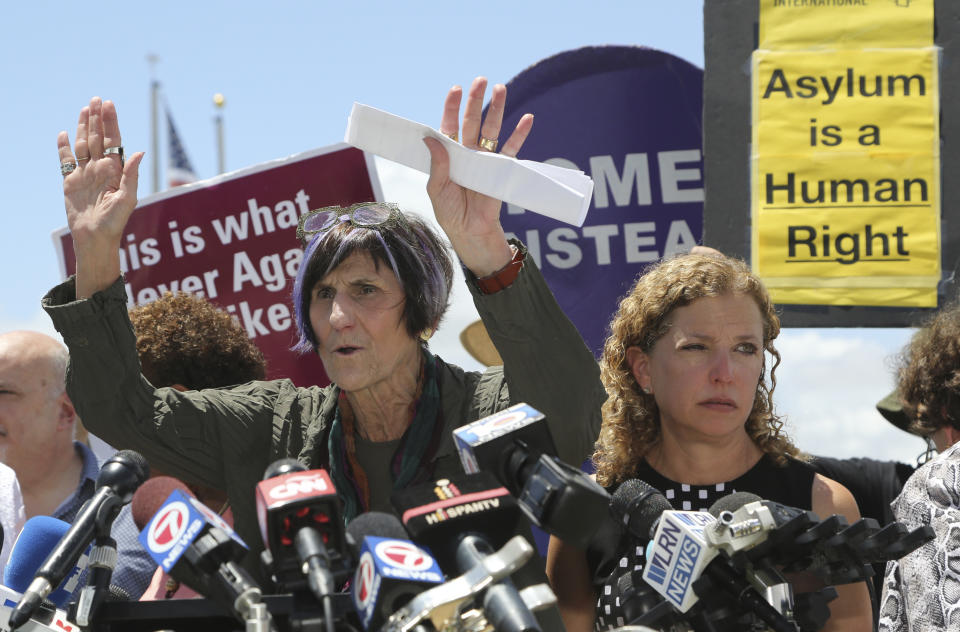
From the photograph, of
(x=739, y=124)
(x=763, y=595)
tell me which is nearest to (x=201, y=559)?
(x=763, y=595)

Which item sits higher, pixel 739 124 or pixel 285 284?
pixel 739 124

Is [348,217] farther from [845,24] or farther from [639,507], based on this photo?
[845,24]

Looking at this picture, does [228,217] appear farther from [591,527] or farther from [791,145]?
[591,527]

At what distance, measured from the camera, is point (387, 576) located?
159 cm

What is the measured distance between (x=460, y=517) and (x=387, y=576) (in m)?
0.15

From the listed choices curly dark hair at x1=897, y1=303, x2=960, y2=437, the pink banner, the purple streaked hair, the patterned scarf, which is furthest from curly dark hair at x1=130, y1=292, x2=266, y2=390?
curly dark hair at x1=897, y1=303, x2=960, y2=437

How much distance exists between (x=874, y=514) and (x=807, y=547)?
221 centimetres

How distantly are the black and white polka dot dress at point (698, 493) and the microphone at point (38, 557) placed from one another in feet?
3.92

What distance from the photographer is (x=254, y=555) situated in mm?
2678

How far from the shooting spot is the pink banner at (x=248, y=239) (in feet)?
16.9

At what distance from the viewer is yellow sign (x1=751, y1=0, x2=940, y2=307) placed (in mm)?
4508

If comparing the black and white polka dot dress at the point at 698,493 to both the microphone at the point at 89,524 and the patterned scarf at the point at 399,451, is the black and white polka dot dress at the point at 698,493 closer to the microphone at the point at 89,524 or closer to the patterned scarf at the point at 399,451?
the patterned scarf at the point at 399,451

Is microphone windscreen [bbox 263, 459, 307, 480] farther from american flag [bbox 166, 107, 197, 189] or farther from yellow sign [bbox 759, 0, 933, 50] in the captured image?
american flag [bbox 166, 107, 197, 189]

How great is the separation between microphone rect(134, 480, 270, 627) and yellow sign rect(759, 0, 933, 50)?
351 centimetres
